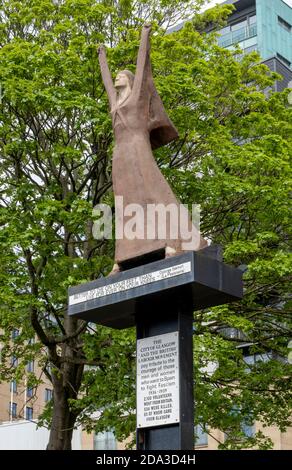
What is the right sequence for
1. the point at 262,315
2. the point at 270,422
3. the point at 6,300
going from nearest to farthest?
1. the point at 6,300
2. the point at 262,315
3. the point at 270,422

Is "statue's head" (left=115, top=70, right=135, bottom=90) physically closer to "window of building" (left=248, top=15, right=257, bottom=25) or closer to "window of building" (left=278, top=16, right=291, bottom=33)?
"window of building" (left=248, top=15, right=257, bottom=25)

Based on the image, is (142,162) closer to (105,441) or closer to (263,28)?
(105,441)

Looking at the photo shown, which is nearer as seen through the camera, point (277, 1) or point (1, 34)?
point (1, 34)

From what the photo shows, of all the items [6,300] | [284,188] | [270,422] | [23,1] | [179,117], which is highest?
[23,1]

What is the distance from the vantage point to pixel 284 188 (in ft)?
57.0

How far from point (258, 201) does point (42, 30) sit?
569cm

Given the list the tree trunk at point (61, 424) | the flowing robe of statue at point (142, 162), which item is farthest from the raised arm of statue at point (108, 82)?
the tree trunk at point (61, 424)

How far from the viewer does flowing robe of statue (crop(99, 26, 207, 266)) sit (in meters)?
11.2

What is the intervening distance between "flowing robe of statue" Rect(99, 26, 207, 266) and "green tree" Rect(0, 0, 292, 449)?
4.15 metres

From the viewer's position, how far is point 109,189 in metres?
18.8

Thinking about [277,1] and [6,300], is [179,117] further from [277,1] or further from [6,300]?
[277,1]

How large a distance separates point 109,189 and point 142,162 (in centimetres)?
718

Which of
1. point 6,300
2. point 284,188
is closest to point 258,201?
point 284,188

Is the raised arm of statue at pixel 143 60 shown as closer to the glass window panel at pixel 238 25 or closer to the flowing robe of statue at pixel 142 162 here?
the flowing robe of statue at pixel 142 162
